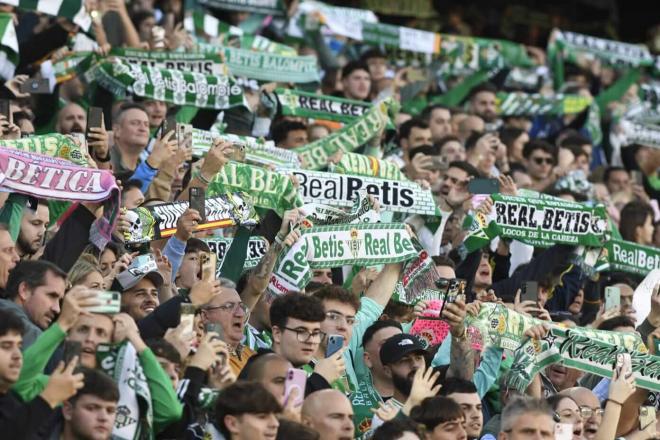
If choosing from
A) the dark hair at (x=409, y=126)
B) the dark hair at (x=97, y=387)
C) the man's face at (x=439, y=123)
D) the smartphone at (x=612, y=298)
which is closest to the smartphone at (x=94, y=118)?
the dark hair at (x=97, y=387)

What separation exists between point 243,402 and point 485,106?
10.1 m

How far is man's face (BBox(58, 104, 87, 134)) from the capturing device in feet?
39.8

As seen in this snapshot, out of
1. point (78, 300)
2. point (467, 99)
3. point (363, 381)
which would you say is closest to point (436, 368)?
point (363, 381)

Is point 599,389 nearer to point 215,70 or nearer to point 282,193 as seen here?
point 282,193

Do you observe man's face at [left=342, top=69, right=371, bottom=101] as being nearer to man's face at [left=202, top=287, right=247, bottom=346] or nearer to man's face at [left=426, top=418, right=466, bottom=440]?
man's face at [left=202, top=287, right=247, bottom=346]

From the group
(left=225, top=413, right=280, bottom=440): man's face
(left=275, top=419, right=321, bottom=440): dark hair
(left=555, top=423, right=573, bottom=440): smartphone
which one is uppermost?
(left=225, top=413, right=280, bottom=440): man's face

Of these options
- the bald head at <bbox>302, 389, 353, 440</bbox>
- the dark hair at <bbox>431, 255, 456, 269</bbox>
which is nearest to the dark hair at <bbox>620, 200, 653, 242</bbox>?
the dark hair at <bbox>431, 255, 456, 269</bbox>

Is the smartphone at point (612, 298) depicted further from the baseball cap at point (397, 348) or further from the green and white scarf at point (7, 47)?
the green and white scarf at point (7, 47)

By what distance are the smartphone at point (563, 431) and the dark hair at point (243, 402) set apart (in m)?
1.94

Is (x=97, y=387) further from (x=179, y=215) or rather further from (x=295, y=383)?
(x=179, y=215)

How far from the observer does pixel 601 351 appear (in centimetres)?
1072

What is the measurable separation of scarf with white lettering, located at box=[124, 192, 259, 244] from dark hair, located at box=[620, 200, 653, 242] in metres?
5.05

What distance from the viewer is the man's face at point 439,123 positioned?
52.6 ft

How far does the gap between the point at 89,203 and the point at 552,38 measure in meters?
11.4
